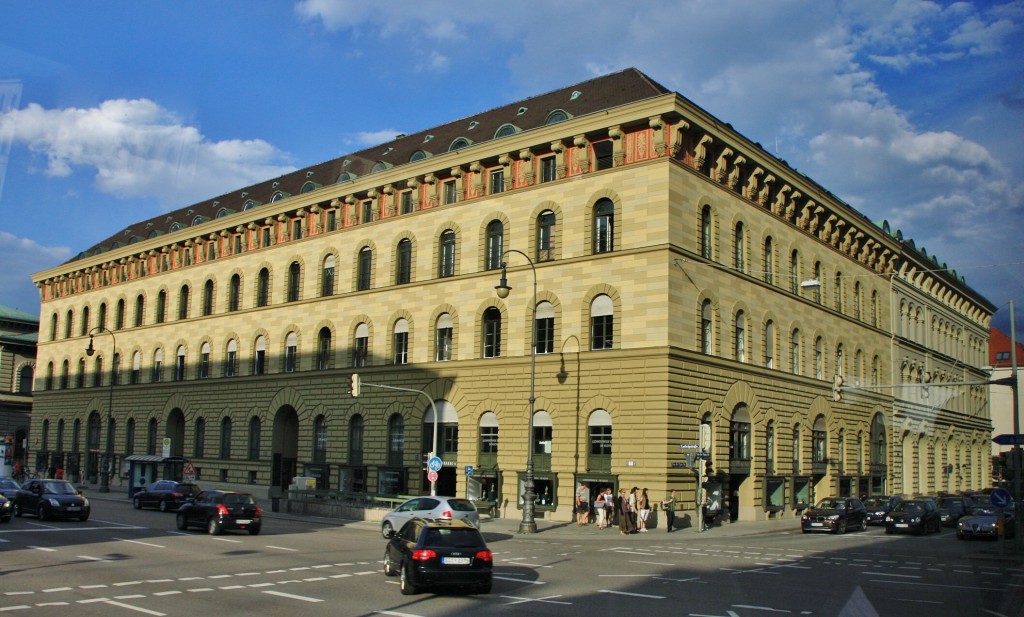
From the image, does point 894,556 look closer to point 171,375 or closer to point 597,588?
point 597,588

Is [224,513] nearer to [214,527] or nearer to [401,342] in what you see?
[214,527]

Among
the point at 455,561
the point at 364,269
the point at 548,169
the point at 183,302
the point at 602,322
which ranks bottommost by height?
the point at 455,561

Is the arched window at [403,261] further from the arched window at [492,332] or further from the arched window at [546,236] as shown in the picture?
the arched window at [546,236]

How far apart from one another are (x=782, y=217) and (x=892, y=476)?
2420cm

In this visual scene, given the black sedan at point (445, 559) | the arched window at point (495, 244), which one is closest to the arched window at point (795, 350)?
the arched window at point (495, 244)

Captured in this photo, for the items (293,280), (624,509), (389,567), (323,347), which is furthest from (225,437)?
(389,567)

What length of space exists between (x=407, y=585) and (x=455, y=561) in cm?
117

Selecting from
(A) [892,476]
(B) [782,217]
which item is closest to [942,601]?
(B) [782,217]

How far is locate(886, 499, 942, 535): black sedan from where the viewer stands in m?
40.2

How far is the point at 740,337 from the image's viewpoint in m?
47.7

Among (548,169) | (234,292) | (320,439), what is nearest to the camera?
(548,169)

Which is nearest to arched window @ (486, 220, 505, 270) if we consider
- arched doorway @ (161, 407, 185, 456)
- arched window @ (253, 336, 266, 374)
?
arched window @ (253, 336, 266, 374)

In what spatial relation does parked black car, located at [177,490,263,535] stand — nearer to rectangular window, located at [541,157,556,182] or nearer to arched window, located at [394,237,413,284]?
arched window, located at [394,237,413,284]

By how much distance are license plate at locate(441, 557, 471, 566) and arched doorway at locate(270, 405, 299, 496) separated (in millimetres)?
43846
